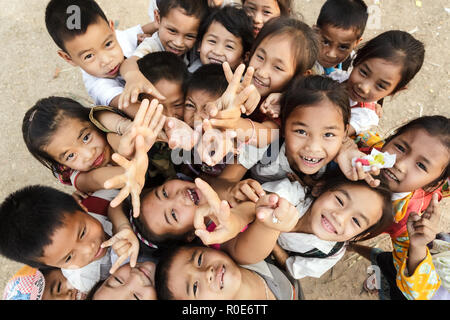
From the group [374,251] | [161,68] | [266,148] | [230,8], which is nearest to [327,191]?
[266,148]

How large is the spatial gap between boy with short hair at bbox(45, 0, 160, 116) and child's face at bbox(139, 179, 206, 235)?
0.51 metres

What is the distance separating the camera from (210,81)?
5.51ft

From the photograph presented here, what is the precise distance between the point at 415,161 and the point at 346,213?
0.45m

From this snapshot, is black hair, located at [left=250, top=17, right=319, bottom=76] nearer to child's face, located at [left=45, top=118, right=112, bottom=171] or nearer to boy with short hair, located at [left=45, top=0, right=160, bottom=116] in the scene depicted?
boy with short hair, located at [left=45, top=0, right=160, bottom=116]

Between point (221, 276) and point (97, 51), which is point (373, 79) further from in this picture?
point (97, 51)

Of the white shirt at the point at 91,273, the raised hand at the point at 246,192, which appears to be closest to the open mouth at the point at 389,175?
the raised hand at the point at 246,192

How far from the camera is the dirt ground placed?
237cm

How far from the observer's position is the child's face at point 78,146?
1.57 metres

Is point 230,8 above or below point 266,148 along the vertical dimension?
above

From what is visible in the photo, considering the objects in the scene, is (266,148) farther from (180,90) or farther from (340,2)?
(340,2)

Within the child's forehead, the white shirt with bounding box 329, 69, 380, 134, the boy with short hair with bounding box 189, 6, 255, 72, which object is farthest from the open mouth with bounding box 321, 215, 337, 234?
the child's forehead

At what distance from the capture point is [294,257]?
172 centimetres

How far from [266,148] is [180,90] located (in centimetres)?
58

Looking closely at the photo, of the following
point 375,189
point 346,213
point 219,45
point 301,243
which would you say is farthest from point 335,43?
point 301,243
